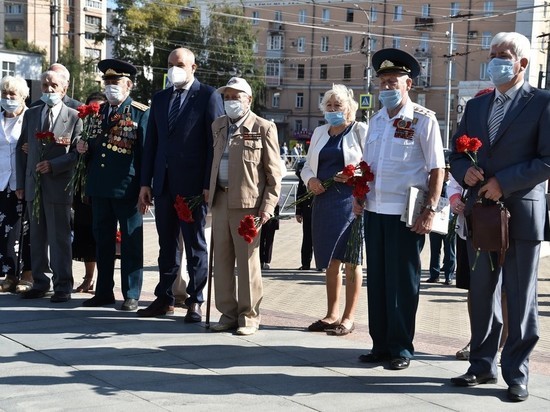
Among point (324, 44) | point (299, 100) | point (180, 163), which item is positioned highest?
point (324, 44)

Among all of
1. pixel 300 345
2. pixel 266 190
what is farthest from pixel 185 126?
pixel 300 345

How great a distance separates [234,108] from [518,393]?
3.29 meters

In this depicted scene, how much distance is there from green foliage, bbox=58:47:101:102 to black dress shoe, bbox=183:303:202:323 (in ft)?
185

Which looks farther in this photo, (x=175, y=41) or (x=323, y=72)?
(x=323, y=72)

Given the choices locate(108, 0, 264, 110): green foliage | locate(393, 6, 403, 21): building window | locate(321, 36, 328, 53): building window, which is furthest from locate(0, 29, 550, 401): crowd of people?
locate(321, 36, 328, 53): building window

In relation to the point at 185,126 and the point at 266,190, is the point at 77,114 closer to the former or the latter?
the point at 185,126

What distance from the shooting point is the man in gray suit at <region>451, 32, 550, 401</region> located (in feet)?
18.4

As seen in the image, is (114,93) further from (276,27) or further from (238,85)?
(276,27)

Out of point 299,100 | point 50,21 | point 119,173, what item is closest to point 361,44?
point 299,100

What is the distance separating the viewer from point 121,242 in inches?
332

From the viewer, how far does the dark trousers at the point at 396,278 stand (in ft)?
21.0

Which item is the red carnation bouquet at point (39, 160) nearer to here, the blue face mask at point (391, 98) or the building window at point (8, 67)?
the blue face mask at point (391, 98)

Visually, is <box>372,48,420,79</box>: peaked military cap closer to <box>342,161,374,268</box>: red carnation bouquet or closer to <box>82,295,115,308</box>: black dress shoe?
<box>342,161,374,268</box>: red carnation bouquet

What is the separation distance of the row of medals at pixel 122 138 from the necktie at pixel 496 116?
372cm
